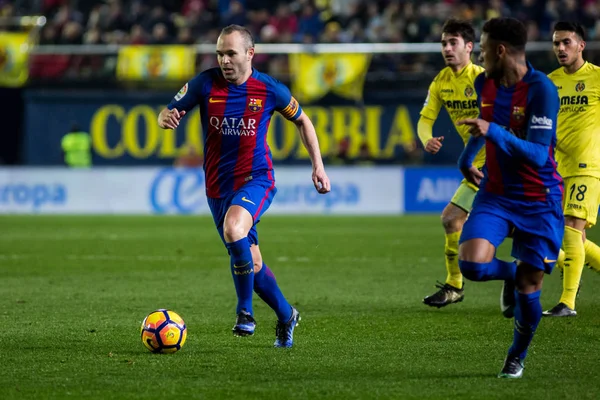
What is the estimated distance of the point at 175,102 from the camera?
6863 mm

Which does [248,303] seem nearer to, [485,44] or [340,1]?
[485,44]

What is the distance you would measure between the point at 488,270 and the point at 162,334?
2.05 metres

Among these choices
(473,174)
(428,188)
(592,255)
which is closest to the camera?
(473,174)

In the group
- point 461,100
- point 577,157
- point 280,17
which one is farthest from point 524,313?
point 280,17

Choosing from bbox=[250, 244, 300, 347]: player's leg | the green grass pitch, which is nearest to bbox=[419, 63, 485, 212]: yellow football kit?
the green grass pitch

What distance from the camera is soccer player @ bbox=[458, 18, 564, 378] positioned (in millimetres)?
5535

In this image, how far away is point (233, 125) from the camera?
6898 millimetres

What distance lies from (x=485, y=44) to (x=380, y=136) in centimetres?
1922

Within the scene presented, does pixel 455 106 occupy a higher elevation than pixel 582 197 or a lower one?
higher

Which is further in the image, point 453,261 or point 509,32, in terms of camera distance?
point 453,261

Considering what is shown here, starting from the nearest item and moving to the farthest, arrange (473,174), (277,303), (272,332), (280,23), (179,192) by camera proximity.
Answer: (473,174) < (277,303) < (272,332) < (179,192) < (280,23)

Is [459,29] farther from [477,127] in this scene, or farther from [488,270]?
[477,127]

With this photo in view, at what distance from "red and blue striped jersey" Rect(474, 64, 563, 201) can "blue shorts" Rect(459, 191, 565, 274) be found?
6 centimetres

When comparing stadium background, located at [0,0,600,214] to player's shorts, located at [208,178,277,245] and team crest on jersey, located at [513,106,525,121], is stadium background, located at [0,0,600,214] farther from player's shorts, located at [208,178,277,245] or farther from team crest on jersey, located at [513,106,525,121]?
team crest on jersey, located at [513,106,525,121]
